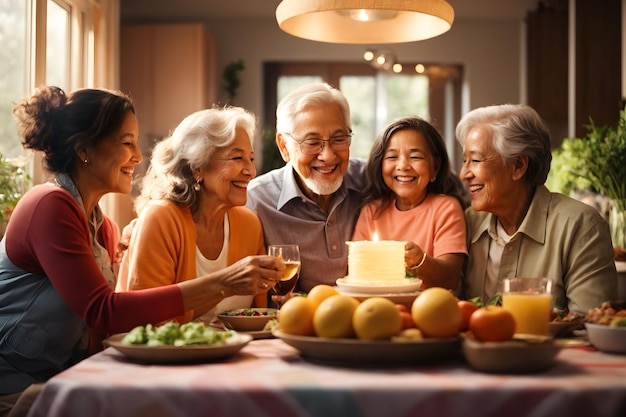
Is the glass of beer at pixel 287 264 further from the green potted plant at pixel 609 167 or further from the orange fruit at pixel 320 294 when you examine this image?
the green potted plant at pixel 609 167

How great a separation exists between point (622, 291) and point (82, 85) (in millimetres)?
3980

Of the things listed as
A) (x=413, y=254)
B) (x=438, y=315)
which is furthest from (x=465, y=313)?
(x=413, y=254)

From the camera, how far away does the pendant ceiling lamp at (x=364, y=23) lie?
7.95 ft

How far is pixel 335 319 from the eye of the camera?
1554 mm

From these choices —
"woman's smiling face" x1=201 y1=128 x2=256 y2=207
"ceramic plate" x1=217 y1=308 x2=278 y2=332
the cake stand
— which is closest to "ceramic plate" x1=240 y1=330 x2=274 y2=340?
"ceramic plate" x1=217 y1=308 x2=278 y2=332

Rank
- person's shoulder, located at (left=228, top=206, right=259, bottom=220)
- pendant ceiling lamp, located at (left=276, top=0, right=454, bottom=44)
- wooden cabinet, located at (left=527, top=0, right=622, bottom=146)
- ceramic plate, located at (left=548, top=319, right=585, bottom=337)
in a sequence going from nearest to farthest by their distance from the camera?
ceramic plate, located at (left=548, top=319, right=585, bottom=337) → pendant ceiling lamp, located at (left=276, top=0, right=454, bottom=44) → person's shoulder, located at (left=228, top=206, right=259, bottom=220) → wooden cabinet, located at (left=527, top=0, right=622, bottom=146)

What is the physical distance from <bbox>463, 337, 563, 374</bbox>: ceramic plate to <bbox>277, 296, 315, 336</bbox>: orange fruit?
0.34 m

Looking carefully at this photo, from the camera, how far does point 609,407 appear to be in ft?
4.40

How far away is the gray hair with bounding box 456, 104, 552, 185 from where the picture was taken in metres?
2.72

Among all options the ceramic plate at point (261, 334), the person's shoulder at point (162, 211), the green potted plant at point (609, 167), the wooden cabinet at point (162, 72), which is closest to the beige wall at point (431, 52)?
the wooden cabinet at point (162, 72)

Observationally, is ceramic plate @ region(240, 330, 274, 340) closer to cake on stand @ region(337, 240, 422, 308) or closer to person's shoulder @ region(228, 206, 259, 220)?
cake on stand @ region(337, 240, 422, 308)

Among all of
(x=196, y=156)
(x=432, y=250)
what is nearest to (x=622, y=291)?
(x=432, y=250)

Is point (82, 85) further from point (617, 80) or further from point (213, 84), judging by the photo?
point (617, 80)

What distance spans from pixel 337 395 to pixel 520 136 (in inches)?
65.2
